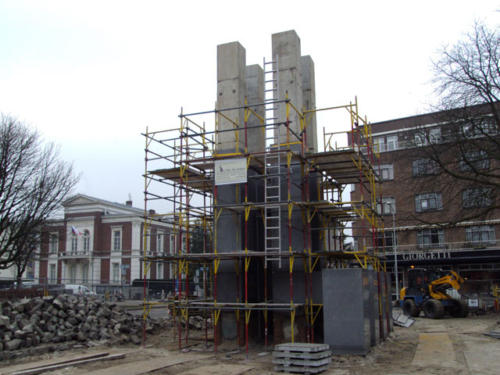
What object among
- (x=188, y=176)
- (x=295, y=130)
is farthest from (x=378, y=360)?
(x=188, y=176)

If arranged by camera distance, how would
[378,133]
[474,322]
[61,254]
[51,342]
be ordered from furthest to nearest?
[61,254]
[378,133]
[474,322]
[51,342]

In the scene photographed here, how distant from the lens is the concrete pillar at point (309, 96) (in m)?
19.2

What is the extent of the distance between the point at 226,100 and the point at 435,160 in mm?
9376

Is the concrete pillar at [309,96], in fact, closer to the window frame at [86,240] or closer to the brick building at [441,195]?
the brick building at [441,195]

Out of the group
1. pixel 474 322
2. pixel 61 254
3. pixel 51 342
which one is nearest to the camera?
pixel 51 342

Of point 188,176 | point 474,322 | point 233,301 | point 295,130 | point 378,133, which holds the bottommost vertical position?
point 474,322

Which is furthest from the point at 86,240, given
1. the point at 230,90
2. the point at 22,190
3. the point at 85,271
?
the point at 230,90

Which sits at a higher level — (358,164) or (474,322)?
(358,164)

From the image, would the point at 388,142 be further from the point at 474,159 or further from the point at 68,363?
the point at 68,363

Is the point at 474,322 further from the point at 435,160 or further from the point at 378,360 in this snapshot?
the point at 378,360

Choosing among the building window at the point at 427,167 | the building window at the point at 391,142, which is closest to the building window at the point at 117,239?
the building window at the point at 391,142

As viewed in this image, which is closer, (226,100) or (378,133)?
(226,100)

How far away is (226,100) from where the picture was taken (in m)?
18.6

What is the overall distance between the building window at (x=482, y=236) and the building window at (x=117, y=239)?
34960 millimetres
